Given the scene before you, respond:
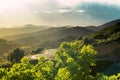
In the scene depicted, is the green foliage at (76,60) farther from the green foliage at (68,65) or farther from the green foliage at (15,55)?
the green foliage at (15,55)

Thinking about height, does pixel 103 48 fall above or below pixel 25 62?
below

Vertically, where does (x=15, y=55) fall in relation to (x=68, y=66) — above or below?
below

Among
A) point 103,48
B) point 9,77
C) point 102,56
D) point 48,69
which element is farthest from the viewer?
point 103,48

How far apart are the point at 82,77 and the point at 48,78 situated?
451 cm

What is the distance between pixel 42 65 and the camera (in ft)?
145

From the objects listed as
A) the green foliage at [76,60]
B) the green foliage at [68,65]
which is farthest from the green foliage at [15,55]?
the green foliage at [76,60]

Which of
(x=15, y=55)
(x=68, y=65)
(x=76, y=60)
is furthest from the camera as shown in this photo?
(x=15, y=55)

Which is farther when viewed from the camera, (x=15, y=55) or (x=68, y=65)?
(x=15, y=55)

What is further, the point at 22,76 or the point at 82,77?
the point at 82,77

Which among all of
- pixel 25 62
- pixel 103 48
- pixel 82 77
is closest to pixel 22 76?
pixel 25 62

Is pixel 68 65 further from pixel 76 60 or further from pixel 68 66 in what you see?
pixel 76 60

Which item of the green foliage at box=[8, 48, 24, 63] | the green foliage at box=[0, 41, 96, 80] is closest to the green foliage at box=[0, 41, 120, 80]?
the green foliage at box=[0, 41, 96, 80]

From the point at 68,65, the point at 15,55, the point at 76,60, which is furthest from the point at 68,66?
the point at 15,55

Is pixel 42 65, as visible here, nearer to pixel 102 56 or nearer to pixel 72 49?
pixel 72 49
